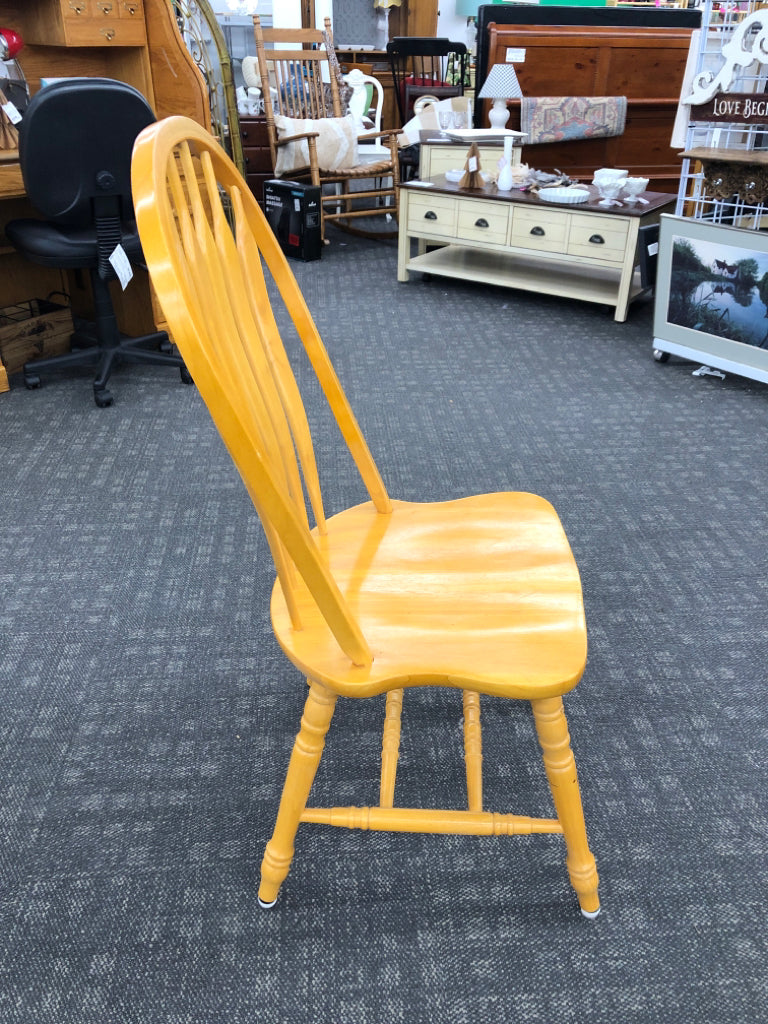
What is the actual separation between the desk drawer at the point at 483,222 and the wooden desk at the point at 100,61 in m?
1.24

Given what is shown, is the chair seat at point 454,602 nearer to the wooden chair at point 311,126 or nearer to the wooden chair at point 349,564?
the wooden chair at point 349,564

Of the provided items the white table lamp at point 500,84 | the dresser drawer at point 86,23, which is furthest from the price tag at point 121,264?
the white table lamp at point 500,84

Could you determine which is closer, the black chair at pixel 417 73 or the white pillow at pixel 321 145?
the white pillow at pixel 321 145

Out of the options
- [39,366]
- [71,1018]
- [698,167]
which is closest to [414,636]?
[71,1018]

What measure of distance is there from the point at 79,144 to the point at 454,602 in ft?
6.11

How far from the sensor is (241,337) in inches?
35.0

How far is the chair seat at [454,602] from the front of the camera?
80cm

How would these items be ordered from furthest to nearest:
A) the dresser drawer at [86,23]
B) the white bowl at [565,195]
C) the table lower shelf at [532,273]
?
1. the table lower shelf at [532,273]
2. the white bowl at [565,195]
3. the dresser drawer at [86,23]

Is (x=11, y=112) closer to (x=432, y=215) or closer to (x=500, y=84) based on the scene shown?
(x=432, y=215)

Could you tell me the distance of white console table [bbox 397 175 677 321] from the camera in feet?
10.2

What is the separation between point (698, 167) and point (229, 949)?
2921 millimetres

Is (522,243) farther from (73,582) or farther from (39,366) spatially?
(73,582)

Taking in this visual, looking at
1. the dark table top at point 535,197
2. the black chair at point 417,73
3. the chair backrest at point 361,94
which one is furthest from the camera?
the chair backrest at point 361,94

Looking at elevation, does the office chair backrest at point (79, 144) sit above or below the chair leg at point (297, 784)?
above
